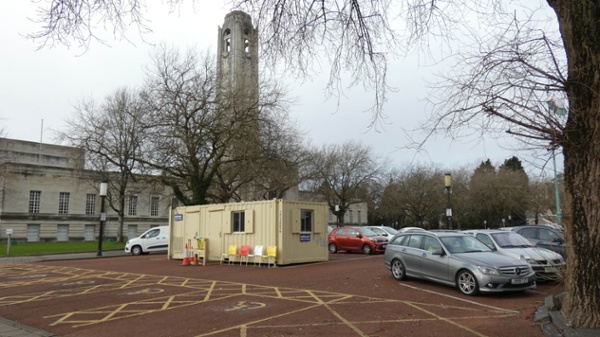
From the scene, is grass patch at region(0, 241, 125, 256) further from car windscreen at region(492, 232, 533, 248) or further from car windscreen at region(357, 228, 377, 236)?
car windscreen at region(492, 232, 533, 248)

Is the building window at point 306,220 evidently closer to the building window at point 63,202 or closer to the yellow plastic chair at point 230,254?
the yellow plastic chair at point 230,254

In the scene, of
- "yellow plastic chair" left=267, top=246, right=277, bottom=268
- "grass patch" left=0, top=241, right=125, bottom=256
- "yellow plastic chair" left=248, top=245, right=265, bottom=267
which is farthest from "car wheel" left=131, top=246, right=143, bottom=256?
"yellow plastic chair" left=267, top=246, right=277, bottom=268

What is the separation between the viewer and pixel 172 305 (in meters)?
9.84

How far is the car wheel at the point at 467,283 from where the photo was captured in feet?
33.8

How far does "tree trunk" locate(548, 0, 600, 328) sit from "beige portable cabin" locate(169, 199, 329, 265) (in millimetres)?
12472

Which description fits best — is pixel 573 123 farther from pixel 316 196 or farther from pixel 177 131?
pixel 316 196

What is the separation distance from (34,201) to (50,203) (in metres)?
1.69

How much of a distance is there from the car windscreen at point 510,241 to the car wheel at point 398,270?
3.41 meters

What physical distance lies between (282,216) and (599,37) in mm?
13370

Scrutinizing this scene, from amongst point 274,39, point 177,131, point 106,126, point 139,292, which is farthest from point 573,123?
point 106,126

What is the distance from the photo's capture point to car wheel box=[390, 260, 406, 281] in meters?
12.9

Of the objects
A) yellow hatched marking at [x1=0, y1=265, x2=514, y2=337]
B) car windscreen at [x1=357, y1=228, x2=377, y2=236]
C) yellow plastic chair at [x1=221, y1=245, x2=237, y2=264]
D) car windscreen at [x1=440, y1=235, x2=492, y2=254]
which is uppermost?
car windscreen at [x1=357, y1=228, x2=377, y2=236]

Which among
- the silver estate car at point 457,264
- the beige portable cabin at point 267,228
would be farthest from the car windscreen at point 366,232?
the silver estate car at point 457,264

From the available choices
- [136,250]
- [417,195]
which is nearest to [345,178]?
[417,195]
